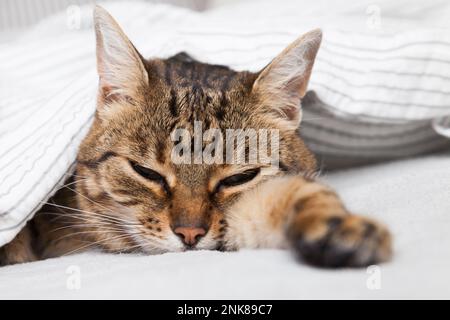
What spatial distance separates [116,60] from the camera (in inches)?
41.9

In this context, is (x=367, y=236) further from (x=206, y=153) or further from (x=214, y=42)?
(x=214, y=42)

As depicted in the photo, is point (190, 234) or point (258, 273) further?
point (190, 234)

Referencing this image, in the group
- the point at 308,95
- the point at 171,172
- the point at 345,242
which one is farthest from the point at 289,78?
the point at 345,242

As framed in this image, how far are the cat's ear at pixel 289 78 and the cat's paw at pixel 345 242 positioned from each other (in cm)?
42

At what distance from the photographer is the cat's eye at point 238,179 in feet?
3.20

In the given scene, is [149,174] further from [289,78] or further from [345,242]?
[345,242]

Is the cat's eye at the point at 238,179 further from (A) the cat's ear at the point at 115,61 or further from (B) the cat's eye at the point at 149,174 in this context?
(A) the cat's ear at the point at 115,61

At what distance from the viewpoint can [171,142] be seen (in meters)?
0.96

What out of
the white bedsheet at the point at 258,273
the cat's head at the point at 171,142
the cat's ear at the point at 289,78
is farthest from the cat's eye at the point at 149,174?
the cat's ear at the point at 289,78

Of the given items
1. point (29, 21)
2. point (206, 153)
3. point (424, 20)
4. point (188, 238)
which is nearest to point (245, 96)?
point (206, 153)

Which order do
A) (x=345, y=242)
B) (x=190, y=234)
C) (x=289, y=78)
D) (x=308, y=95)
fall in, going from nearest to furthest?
(x=345, y=242) < (x=190, y=234) < (x=289, y=78) < (x=308, y=95)

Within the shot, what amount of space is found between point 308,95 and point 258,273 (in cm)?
66

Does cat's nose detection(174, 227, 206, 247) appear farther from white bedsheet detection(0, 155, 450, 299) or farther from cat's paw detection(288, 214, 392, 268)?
cat's paw detection(288, 214, 392, 268)
